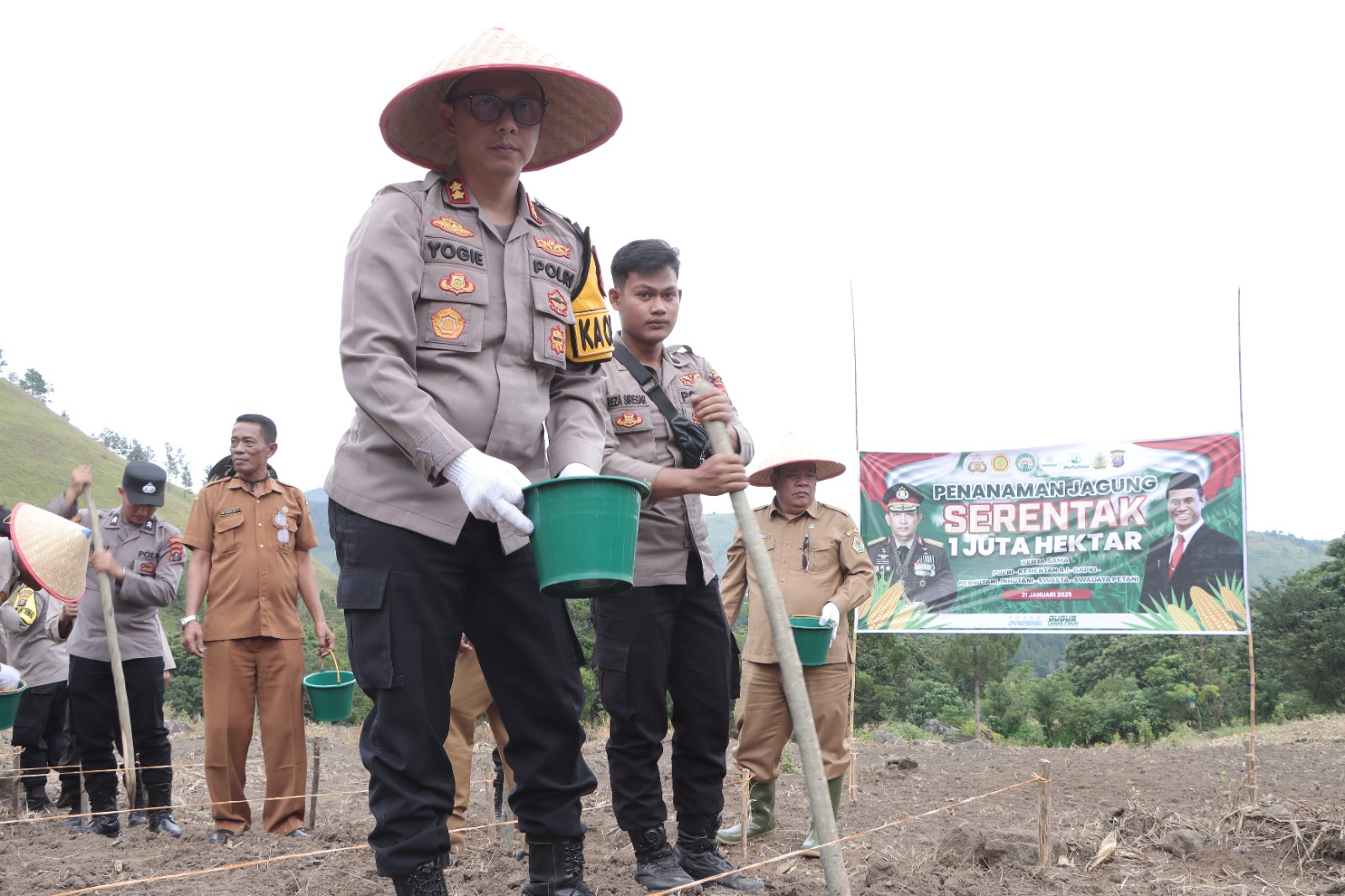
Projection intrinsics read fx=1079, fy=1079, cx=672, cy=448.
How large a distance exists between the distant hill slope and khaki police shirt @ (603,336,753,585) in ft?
169

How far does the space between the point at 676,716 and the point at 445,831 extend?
1.33 meters

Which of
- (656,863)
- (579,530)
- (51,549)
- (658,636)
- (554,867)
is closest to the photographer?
(579,530)

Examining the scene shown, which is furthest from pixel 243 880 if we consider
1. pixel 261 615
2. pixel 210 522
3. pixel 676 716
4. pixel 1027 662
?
pixel 1027 662

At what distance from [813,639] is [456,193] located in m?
2.74

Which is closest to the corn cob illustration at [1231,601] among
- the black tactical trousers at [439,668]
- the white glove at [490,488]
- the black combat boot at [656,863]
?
the black combat boot at [656,863]

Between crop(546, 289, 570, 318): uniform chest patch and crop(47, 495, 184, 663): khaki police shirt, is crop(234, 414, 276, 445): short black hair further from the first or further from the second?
crop(546, 289, 570, 318): uniform chest patch

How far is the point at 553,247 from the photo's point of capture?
2.63m

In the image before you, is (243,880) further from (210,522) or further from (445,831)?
(210,522)

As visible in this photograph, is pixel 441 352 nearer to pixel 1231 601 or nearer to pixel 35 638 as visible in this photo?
pixel 35 638

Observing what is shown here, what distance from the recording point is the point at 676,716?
11.6ft

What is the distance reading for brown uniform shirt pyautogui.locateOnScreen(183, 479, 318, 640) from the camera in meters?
5.04

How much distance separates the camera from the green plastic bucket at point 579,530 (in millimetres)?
A: 2074

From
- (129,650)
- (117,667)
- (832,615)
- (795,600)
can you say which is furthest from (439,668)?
(129,650)

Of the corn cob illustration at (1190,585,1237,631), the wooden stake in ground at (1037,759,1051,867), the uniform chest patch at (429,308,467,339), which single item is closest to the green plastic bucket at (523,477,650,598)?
the uniform chest patch at (429,308,467,339)
